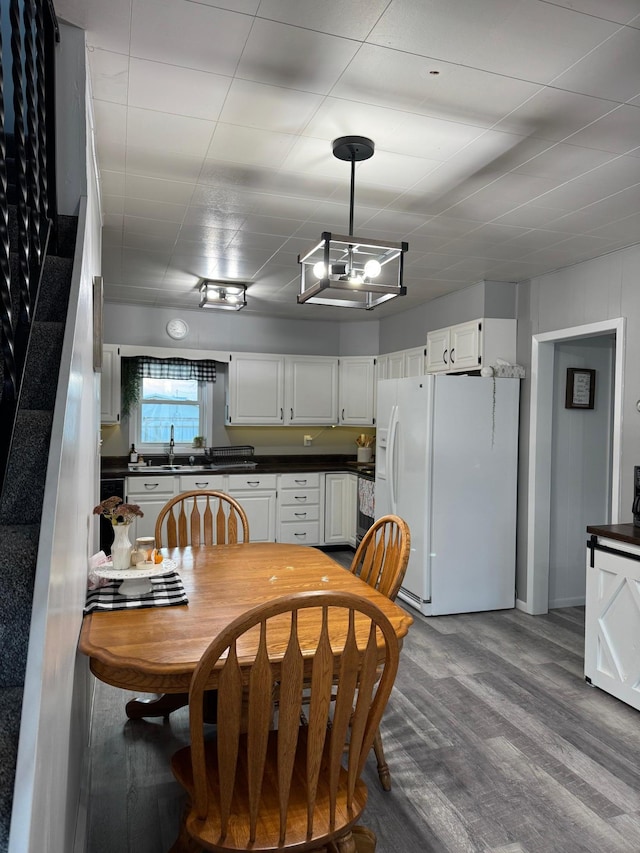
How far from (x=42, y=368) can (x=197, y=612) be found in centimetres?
99

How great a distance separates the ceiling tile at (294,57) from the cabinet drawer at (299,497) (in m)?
4.34

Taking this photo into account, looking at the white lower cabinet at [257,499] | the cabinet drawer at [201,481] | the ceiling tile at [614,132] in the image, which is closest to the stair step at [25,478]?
the ceiling tile at [614,132]

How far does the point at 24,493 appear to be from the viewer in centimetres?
122

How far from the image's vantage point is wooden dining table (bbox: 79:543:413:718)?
1629 millimetres

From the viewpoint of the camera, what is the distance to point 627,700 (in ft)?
9.73

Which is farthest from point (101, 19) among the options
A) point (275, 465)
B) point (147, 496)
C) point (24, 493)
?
point (275, 465)

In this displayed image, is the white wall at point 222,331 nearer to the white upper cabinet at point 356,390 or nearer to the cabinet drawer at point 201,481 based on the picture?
the white upper cabinet at point 356,390

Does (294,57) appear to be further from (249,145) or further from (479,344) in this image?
(479,344)

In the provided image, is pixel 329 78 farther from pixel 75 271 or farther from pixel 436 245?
pixel 436 245

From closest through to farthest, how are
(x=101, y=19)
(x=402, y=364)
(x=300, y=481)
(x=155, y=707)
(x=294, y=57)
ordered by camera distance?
(x=101, y=19)
(x=294, y=57)
(x=155, y=707)
(x=402, y=364)
(x=300, y=481)

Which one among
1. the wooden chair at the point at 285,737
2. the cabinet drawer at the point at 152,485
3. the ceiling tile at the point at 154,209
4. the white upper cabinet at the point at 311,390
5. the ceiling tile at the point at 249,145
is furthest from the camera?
the white upper cabinet at the point at 311,390

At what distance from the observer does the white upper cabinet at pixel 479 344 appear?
4488 millimetres

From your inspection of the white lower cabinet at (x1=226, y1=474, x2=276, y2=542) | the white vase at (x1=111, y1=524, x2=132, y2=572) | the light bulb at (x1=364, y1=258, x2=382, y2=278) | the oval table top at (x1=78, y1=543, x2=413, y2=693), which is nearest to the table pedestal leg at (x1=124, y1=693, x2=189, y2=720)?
the oval table top at (x1=78, y1=543, x2=413, y2=693)

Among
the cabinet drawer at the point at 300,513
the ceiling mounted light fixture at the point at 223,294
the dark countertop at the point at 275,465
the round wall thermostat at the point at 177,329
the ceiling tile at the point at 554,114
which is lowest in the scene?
the cabinet drawer at the point at 300,513
